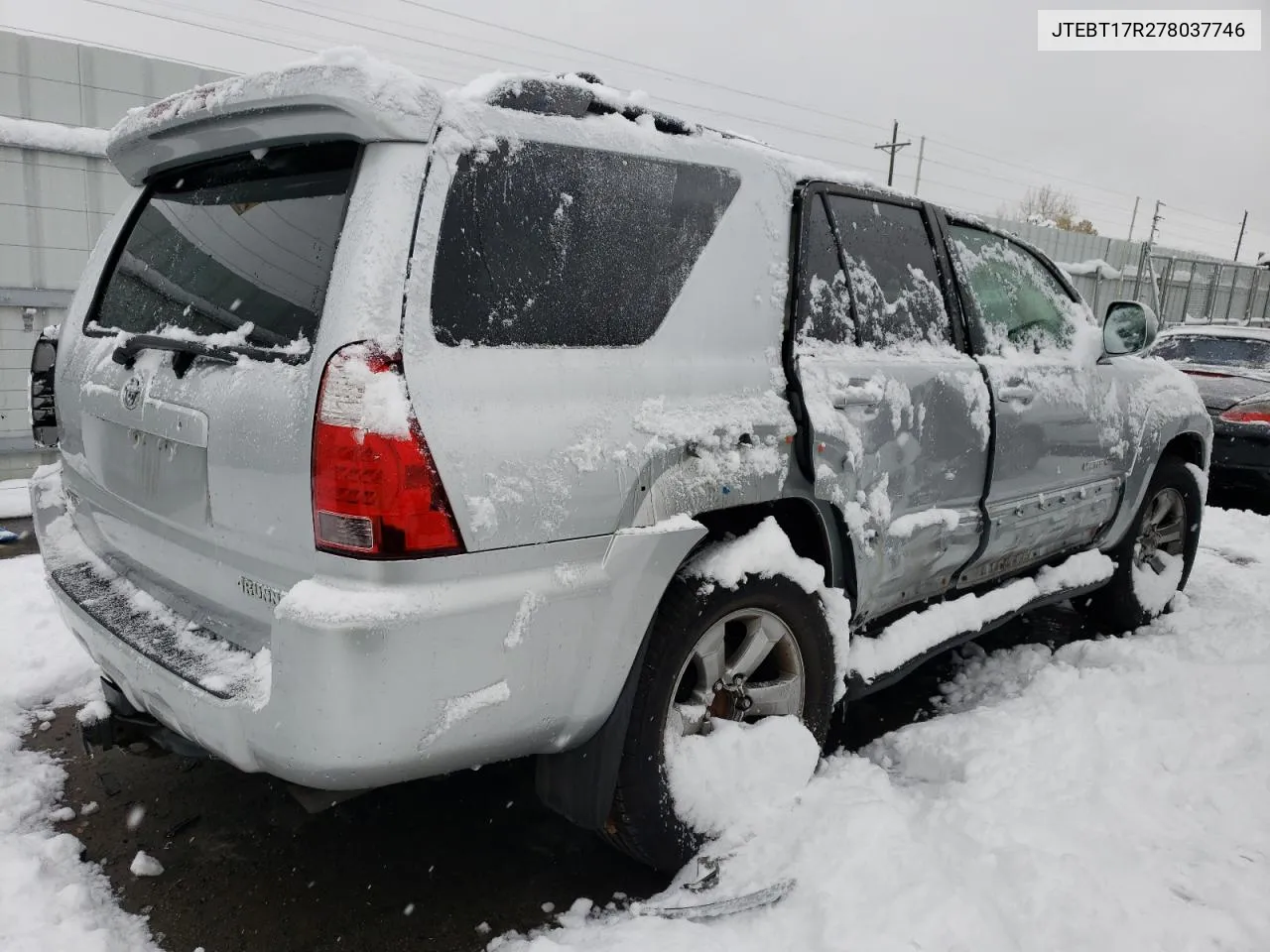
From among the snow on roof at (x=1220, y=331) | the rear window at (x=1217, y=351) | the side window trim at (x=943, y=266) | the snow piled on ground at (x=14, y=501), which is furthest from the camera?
the snow on roof at (x=1220, y=331)

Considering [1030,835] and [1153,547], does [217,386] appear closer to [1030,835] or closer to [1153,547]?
[1030,835]

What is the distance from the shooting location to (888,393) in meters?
2.79

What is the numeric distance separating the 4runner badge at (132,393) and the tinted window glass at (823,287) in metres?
1.79

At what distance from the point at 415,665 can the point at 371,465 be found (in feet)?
1.32

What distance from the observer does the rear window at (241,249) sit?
1.91 m

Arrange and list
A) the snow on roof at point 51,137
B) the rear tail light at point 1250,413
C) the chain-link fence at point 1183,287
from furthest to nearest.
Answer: the chain-link fence at point 1183,287
the rear tail light at point 1250,413
the snow on roof at point 51,137

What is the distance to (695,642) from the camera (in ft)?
7.55

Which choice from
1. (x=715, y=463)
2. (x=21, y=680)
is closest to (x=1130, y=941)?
(x=715, y=463)

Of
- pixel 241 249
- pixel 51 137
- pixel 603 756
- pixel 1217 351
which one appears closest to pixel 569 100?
pixel 241 249

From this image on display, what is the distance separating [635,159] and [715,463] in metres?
0.78

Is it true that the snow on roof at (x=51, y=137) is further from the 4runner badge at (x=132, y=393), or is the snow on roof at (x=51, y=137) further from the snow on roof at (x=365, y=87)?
the snow on roof at (x=365, y=87)

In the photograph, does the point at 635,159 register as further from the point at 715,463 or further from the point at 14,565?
the point at 14,565

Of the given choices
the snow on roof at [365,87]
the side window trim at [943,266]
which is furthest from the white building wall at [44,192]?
the side window trim at [943,266]

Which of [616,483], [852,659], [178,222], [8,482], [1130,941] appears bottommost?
[8,482]
